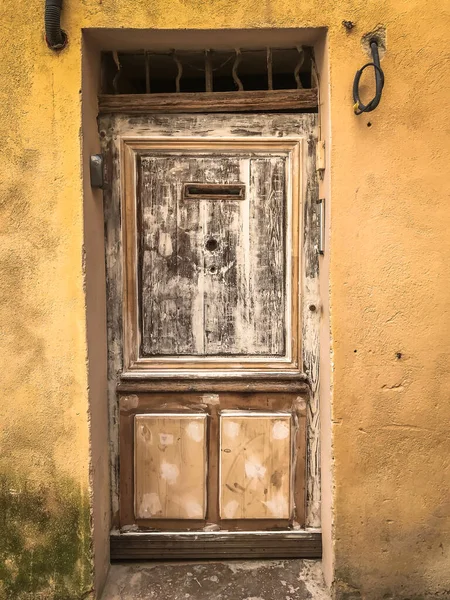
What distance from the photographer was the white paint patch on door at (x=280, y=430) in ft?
9.50

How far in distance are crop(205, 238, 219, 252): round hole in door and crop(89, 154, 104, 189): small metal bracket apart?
68 cm

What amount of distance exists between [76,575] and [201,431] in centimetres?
98

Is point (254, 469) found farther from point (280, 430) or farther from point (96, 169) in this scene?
point (96, 169)

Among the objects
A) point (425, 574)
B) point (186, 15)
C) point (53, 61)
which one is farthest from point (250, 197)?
point (425, 574)

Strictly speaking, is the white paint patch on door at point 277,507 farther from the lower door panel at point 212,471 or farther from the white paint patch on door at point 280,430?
the white paint patch on door at point 280,430

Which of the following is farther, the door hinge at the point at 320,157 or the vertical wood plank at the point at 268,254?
the vertical wood plank at the point at 268,254

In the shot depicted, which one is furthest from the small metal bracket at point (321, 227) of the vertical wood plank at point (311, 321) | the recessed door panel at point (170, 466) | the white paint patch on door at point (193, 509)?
the white paint patch on door at point (193, 509)

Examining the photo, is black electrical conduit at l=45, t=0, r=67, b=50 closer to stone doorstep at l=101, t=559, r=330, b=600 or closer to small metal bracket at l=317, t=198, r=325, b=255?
small metal bracket at l=317, t=198, r=325, b=255

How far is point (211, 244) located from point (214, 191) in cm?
30

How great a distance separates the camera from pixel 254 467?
2920 mm

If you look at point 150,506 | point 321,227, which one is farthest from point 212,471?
point 321,227

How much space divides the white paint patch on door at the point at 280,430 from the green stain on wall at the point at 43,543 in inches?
43.0

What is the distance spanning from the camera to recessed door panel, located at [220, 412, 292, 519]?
290 centimetres

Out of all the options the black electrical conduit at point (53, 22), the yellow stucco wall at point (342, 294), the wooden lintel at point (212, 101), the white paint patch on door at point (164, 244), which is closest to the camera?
the black electrical conduit at point (53, 22)
